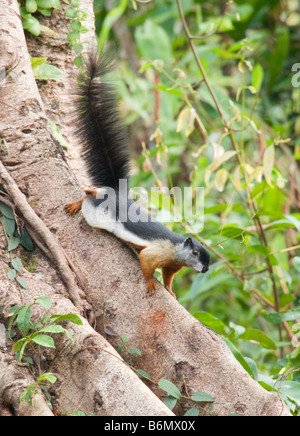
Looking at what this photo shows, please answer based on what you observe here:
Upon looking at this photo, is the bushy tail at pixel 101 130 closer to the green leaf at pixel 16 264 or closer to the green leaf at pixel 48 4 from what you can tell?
the green leaf at pixel 48 4

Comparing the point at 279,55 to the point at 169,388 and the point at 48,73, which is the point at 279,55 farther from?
the point at 169,388

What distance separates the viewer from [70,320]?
2.02 m

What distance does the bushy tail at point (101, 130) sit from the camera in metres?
2.85

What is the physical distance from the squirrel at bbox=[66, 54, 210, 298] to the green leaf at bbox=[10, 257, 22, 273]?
37 cm

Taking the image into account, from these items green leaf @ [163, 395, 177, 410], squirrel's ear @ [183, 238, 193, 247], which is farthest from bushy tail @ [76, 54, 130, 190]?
green leaf @ [163, 395, 177, 410]

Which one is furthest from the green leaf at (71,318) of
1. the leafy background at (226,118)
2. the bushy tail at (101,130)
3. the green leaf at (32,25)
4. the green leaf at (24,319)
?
the green leaf at (32,25)

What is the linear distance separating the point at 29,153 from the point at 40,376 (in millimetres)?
1105

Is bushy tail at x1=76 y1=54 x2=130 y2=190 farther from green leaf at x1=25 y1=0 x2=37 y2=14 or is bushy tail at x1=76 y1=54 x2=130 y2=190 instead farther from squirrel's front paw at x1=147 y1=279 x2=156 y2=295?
squirrel's front paw at x1=147 y1=279 x2=156 y2=295

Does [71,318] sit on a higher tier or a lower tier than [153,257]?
higher

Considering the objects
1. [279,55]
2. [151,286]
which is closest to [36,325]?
[151,286]

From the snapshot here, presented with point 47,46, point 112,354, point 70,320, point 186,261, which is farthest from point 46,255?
point 47,46

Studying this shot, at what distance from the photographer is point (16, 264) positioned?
90.0 inches

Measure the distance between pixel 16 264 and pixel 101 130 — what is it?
1.02 metres

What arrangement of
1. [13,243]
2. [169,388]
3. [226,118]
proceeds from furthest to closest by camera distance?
1. [226,118]
2. [13,243]
3. [169,388]
